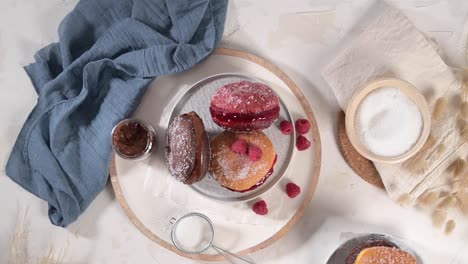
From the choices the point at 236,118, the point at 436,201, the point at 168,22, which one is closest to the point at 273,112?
the point at 236,118

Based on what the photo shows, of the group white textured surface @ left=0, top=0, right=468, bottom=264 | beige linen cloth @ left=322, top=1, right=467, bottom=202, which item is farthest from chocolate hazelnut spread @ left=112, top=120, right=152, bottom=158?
beige linen cloth @ left=322, top=1, right=467, bottom=202

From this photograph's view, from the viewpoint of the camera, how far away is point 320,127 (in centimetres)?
114

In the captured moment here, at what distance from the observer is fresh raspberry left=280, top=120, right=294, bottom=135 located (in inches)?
42.3

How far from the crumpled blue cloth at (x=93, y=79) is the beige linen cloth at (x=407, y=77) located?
312mm

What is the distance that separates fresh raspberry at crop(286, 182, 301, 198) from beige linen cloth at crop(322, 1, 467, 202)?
0.61 feet

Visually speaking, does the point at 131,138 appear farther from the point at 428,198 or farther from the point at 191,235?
the point at 428,198

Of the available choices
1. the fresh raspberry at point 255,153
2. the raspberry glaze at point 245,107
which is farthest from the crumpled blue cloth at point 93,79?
the fresh raspberry at point 255,153

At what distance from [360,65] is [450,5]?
0.83ft

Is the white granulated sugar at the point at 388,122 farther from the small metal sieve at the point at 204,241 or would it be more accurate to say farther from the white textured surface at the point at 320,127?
the small metal sieve at the point at 204,241

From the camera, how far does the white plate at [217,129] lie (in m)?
1.09

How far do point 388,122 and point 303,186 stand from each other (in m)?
0.23

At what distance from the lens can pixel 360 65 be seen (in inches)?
44.0

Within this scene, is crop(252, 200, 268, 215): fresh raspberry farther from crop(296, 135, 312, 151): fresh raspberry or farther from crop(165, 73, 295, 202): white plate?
crop(296, 135, 312, 151): fresh raspberry

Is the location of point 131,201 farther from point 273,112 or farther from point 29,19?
point 29,19
